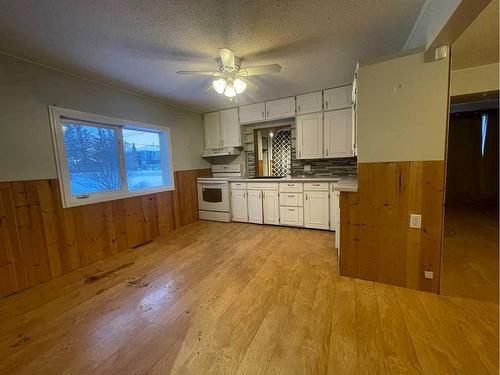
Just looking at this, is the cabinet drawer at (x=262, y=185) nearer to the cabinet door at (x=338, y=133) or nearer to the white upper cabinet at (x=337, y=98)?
the cabinet door at (x=338, y=133)

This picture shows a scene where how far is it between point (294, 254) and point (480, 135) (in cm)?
576

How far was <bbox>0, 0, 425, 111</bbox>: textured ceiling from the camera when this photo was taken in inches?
61.9

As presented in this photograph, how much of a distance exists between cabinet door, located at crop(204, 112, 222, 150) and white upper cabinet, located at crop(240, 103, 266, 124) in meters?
0.61

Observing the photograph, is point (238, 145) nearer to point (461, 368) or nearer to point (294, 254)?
point (294, 254)

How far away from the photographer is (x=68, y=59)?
87.1 inches

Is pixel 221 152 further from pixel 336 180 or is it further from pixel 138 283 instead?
pixel 138 283

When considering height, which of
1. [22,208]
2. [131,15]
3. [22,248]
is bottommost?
A: [22,248]

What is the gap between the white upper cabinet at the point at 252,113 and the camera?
409cm

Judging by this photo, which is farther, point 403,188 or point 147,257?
point 147,257

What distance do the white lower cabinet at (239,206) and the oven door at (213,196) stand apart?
126 mm

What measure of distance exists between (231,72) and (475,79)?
299 cm

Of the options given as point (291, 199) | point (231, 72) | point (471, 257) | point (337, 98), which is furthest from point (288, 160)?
point (471, 257)

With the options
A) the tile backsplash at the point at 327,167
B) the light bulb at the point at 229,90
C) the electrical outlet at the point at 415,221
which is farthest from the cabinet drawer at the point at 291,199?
the light bulb at the point at 229,90

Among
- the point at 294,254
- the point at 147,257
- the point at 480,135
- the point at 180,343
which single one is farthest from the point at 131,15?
the point at 480,135
